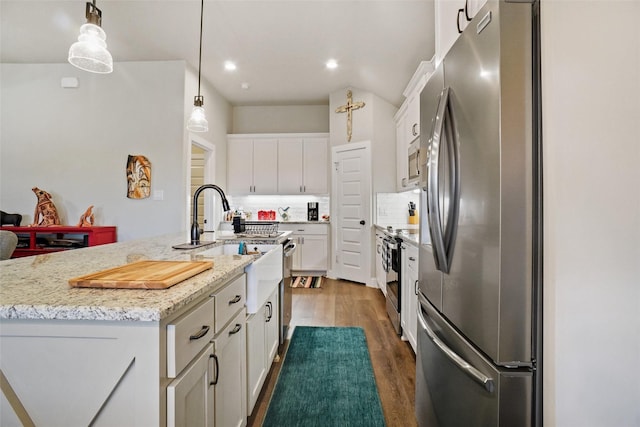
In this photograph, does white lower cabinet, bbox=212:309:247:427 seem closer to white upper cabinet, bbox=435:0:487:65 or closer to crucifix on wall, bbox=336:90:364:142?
white upper cabinet, bbox=435:0:487:65

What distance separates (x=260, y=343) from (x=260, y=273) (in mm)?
436

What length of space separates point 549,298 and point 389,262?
6.50ft

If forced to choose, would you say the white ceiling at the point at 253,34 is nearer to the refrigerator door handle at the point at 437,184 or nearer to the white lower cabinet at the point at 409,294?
the refrigerator door handle at the point at 437,184

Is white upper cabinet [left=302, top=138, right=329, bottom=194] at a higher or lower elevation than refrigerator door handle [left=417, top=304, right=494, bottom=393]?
higher

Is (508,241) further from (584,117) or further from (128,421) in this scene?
(128,421)

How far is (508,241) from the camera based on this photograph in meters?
0.81

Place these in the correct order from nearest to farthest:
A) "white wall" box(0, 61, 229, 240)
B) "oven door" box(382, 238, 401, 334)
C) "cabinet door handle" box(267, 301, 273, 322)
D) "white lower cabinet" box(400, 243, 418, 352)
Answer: "cabinet door handle" box(267, 301, 273, 322) → "white lower cabinet" box(400, 243, 418, 352) → "oven door" box(382, 238, 401, 334) → "white wall" box(0, 61, 229, 240)

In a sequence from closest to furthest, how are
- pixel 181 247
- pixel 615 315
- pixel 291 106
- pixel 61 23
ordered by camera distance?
1. pixel 615 315
2. pixel 181 247
3. pixel 61 23
4. pixel 291 106

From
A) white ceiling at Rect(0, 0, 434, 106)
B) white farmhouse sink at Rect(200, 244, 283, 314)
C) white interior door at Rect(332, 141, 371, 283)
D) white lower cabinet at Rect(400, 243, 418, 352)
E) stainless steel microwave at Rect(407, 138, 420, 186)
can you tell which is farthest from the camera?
white interior door at Rect(332, 141, 371, 283)

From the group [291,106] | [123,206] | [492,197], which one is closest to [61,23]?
[123,206]

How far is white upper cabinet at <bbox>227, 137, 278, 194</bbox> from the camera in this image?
5.16m

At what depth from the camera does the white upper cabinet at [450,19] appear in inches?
46.8

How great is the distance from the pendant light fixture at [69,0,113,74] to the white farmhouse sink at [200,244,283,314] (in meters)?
1.19

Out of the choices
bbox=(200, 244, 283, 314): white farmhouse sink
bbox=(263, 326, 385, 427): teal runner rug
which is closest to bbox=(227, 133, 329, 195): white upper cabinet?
bbox=(263, 326, 385, 427): teal runner rug
